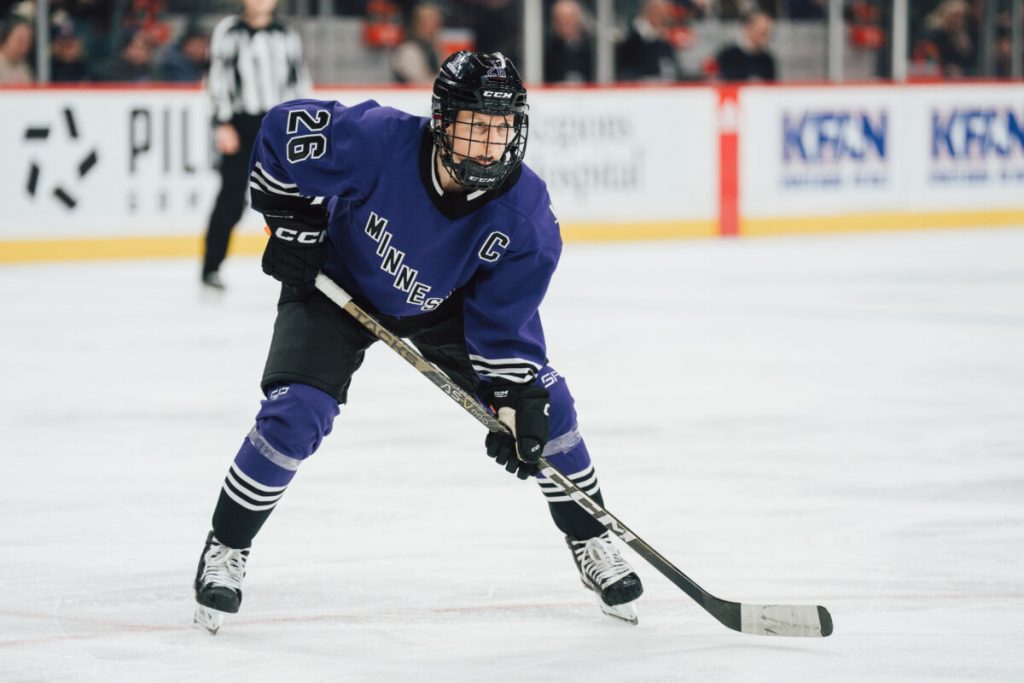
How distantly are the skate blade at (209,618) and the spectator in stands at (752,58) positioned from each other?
855 centimetres

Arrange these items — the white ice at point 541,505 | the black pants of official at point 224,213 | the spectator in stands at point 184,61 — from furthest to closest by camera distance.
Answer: the spectator in stands at point 184,61, the black pants of official at point 224,213, the white ice at point 541,505

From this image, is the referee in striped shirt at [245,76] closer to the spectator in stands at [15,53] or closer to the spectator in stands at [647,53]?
the spectator in stands at [15,53]

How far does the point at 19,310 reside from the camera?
7148 mm

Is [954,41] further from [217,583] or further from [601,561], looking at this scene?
[217,583]

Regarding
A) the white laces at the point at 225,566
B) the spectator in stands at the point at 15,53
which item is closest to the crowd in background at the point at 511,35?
the spectator in stands at the point at 15,53

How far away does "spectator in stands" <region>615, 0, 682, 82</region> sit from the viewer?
35.8 feet

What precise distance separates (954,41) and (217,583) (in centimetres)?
1029

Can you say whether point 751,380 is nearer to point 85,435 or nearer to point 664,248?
point 85,435

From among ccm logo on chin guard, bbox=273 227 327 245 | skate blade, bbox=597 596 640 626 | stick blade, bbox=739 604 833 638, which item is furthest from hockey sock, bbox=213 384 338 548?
stick blade, bbox=739 604 833 638

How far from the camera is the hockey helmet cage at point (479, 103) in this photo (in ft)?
8.92

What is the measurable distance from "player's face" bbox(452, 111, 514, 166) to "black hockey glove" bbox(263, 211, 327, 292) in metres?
0.29

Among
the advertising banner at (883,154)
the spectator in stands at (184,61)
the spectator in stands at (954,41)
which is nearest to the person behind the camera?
the spectator in stands at (184,61)

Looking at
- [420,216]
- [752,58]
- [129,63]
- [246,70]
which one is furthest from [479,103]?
[752,58]

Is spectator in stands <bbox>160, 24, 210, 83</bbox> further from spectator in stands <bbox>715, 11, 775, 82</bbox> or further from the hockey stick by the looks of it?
the hockey stick
